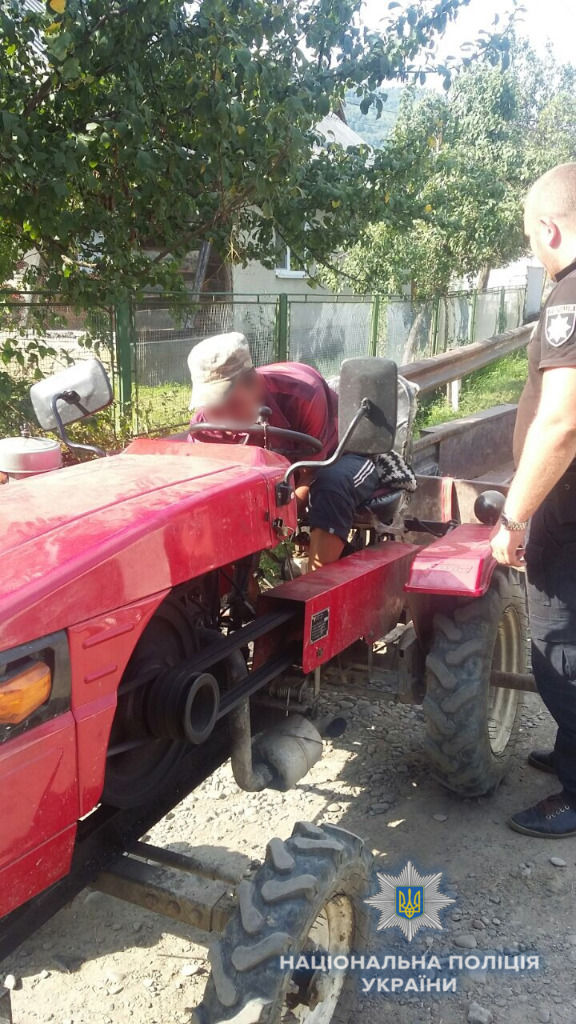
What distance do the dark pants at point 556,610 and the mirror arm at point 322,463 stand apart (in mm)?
765

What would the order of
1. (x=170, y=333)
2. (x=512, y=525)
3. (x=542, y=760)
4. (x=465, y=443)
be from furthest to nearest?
(x=170, y=333) < (x=465, y=443) < (x=542, y=760) < (x=512, y=525)

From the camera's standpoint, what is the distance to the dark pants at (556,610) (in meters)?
2.89

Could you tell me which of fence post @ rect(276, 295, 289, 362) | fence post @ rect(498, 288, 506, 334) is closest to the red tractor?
fence post @ rect(276, 295, 289, 362)

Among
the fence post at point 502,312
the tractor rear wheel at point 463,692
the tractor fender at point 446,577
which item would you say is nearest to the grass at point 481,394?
the fence post at point 502,312

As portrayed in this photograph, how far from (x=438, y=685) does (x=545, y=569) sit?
567 mm

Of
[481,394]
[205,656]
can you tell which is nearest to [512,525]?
[205,656]

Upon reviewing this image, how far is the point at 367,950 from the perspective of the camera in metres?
2.42

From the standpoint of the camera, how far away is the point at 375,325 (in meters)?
13.2

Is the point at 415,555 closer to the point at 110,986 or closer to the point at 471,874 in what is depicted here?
the point at 471,874

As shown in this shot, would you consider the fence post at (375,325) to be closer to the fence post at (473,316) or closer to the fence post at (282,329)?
the fence post at (282,329)

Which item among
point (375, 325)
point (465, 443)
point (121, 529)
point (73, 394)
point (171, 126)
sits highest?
point (171, 126)

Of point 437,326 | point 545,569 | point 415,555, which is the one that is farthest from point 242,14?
point 437,326

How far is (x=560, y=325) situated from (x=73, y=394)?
1.50 metres

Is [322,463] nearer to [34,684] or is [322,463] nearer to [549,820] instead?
[34,684]
